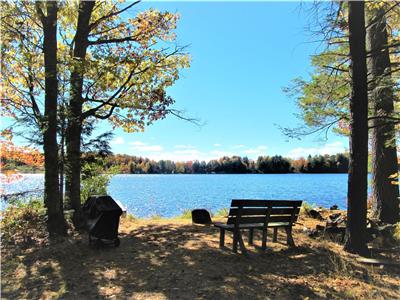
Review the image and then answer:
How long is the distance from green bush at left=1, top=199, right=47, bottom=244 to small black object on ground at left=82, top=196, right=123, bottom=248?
1.69m

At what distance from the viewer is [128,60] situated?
32.2 ft

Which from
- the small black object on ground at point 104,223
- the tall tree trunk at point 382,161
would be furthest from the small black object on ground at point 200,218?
the tall tree trunk at point 382,161

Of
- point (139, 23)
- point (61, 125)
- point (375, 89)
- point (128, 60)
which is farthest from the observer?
point (139, 23)

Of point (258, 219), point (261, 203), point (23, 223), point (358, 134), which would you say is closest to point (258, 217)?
point (258, 219)

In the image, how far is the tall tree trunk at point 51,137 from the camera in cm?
821

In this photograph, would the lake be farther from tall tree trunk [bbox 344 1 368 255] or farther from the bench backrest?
tall tree trunk [bbox 344 1 368 255]

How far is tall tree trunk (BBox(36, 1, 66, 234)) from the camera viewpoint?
8.21 metres

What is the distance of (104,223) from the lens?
7246 mm

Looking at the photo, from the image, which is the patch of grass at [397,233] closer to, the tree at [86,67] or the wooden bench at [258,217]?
the wooden bench at [258,217]

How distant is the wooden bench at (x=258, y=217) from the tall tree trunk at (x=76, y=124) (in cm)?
440

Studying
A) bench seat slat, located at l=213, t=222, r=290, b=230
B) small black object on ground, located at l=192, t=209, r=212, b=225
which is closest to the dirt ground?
bench seat slat, located at l=213, t=222, r=290, b=230

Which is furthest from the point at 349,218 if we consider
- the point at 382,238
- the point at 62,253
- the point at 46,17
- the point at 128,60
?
the point at 46,17

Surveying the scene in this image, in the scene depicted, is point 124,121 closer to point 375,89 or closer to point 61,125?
point 61,125

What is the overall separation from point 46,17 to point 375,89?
798 cm
